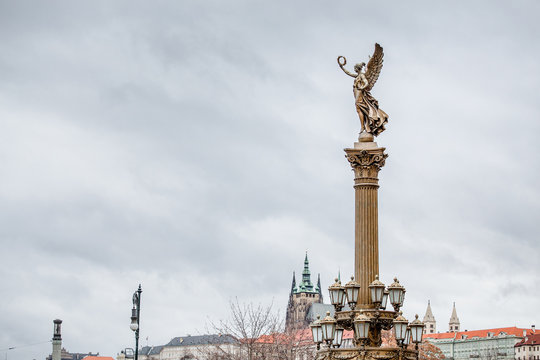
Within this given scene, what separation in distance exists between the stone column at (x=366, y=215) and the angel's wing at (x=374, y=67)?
82.2 inches

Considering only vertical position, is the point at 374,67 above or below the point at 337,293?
above

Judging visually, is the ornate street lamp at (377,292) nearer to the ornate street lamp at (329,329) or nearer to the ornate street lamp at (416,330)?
the ornate street lamp at (329,329)

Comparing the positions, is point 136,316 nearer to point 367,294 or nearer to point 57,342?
point 367,294

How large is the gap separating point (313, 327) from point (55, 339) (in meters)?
49.6

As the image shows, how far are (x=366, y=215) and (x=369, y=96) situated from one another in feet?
11.2

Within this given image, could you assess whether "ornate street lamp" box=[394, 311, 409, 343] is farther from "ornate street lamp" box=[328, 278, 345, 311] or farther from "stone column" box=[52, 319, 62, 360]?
"stone column" box=[52, 319, 62, 360]

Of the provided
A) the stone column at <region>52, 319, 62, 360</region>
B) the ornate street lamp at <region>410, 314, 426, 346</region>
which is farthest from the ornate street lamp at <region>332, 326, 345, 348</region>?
the stone column at <region>52, 319, 62, 360</region>

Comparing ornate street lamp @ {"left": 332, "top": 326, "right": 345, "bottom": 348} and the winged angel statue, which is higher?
the winged angel statue

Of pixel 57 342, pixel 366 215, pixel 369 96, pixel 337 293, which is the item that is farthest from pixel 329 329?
pixel 57 342

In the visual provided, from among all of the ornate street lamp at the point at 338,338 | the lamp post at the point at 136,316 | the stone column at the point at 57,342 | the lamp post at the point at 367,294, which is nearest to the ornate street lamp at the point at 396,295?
the lamp post at the point at 367,294

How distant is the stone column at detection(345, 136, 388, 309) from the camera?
23734 millimetres

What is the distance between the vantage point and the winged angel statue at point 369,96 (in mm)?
25156

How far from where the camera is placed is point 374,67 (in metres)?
25.8

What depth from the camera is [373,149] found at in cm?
2444
